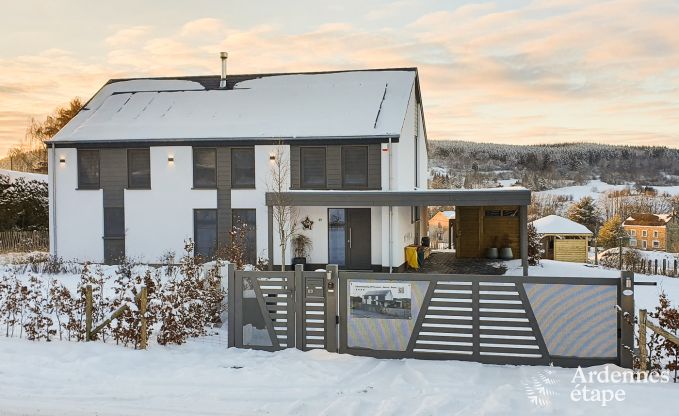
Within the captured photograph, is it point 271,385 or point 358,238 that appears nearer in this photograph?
point 271,385

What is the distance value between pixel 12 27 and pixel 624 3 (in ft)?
61.5

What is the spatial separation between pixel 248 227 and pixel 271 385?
41.2 ft

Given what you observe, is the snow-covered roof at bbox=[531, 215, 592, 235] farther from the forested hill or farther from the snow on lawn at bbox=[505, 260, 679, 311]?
the forested hill

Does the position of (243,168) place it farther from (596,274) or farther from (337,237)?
(596,274)

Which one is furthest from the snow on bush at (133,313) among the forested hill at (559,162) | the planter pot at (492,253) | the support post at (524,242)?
the forested hill at (559,162)

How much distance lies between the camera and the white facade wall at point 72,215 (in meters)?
20.1

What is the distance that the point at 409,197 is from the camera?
16891mm

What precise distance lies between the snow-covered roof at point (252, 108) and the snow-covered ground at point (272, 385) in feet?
37.0

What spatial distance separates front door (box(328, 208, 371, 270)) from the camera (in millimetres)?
18453

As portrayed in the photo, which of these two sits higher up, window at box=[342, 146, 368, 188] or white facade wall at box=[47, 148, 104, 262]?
window at box=[342, 146, 368, 188]

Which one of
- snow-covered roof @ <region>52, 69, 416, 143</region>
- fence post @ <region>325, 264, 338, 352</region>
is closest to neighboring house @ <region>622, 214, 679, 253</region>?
snow-covered roof @ <region>52, 69, 416, 143</region>

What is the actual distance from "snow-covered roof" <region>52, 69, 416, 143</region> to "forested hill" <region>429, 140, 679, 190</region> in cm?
11426

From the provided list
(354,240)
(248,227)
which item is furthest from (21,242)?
(354,240)

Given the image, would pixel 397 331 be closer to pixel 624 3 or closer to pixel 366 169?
pixel 366 169
